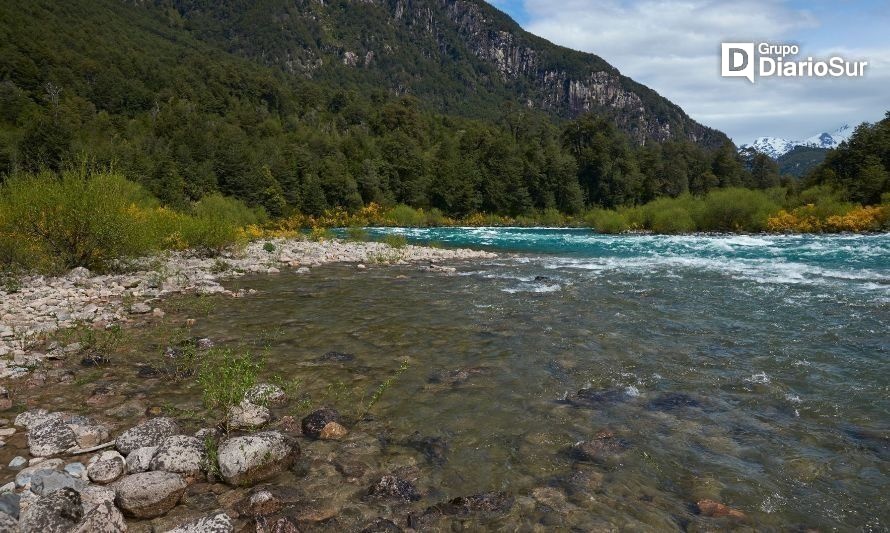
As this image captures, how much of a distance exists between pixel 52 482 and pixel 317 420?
245 centimetres

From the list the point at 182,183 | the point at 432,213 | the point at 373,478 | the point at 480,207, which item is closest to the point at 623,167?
the point at 480,207

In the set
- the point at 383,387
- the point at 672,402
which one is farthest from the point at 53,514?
the point at 672,402

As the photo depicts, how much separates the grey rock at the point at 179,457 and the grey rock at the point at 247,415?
59cm

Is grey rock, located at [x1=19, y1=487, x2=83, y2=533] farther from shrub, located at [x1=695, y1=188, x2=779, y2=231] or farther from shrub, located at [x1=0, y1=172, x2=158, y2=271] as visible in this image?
shrub, located at [x1=695, y1=188, x2=779, y2=231]

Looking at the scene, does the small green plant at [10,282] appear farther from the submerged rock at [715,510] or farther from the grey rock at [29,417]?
the submerged rock at [715,510]

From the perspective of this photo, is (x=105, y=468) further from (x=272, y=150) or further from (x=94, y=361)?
(x=272, y=150)

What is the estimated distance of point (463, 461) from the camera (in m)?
5.00

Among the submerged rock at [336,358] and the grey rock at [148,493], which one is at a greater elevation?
the grey rock at [148,493]

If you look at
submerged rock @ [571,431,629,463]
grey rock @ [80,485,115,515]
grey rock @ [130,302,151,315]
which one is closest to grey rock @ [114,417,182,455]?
grey rock @ [80,485,115,515]

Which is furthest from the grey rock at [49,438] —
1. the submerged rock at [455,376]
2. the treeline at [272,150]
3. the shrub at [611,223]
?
the treeline at [272,150]

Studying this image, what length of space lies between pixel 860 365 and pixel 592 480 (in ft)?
19.5

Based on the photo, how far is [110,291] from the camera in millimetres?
12484

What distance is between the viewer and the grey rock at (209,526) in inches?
142

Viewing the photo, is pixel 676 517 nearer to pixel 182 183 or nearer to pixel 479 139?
pixel 182 183
